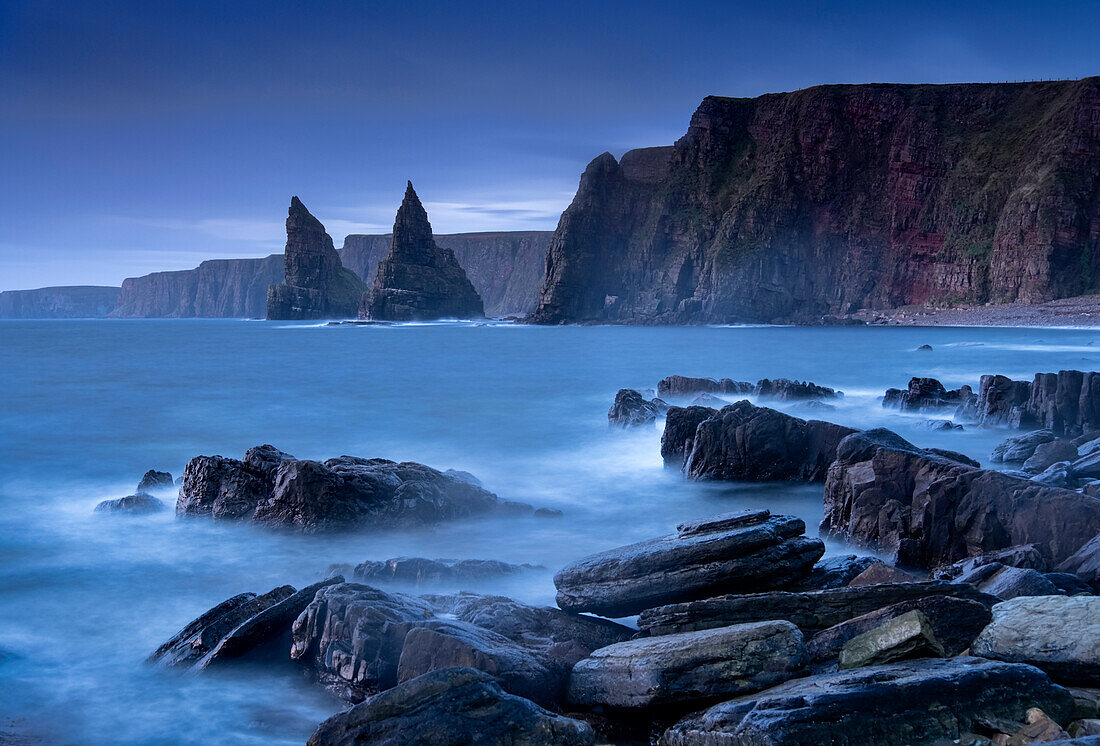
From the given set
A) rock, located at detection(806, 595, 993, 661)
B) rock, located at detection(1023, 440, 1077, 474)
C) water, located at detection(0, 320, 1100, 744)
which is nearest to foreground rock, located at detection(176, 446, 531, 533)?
water, located at detection(0, 320, 1100, 744)

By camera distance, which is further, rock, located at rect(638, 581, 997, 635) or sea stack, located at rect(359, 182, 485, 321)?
sea stack, located at rect(359, 182, 485, 321)

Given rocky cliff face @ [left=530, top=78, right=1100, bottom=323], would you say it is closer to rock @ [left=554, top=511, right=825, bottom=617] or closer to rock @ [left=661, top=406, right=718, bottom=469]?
rock @ [left=661, top=406, right=718, bottom=469]

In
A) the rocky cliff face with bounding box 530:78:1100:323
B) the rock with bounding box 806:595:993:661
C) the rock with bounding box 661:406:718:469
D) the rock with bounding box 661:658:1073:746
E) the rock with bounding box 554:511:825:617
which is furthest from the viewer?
the rocky cliff face with bounding box 530:78:1100:323

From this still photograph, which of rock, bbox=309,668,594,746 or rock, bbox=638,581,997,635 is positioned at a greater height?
rock, bbox=638,581,997,635

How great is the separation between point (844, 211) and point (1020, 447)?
418ft

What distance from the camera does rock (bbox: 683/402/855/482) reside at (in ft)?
43.7

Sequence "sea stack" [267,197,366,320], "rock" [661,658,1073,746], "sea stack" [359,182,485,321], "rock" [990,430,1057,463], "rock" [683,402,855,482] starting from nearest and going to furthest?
"rock" [661,658,1073,746], "rock" [683,402,855,482], "rock" [990,430,1057,463], "sea stack" [359,182,485,321], "sea stack" [267,197,366,320]

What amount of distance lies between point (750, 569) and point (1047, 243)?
116 meters

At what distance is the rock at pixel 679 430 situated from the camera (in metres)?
15.1

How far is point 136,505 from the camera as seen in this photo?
40.2 feet

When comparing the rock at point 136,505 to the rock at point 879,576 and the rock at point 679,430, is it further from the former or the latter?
the rock at point 879,576

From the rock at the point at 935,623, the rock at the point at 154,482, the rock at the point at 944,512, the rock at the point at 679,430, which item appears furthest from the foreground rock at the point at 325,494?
the rock at the point at 935,623

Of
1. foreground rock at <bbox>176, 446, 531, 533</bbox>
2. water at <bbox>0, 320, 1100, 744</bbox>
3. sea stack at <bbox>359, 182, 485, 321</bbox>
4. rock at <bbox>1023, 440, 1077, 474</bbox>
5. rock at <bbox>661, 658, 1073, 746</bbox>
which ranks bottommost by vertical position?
water at <bbox>0, 320, 1100, 744</bbox>

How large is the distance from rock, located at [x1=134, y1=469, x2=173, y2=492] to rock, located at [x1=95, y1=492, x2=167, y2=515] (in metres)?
0.77
